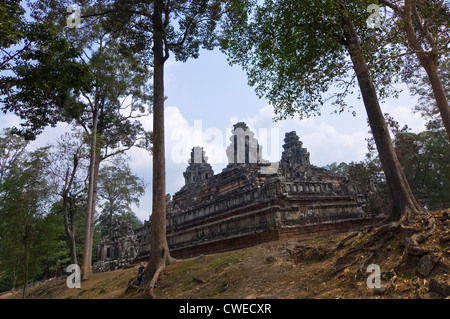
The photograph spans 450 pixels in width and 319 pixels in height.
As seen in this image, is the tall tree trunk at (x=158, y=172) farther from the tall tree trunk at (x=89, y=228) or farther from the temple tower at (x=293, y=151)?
the temple tower at (x=293, y=151)

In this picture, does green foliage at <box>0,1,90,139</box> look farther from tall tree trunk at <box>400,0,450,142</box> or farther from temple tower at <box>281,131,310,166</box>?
temple tower at <box>281,131,310,166</box>

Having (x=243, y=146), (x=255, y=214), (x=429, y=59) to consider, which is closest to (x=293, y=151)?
(x=243, y=146)

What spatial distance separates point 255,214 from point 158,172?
4864 mm

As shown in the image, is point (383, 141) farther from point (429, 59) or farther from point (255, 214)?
point (255, 214)

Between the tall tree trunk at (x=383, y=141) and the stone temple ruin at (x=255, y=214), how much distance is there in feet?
18.1

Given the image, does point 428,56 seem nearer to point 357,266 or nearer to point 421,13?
point 421,13

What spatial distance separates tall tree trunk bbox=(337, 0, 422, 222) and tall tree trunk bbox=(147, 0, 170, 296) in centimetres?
784

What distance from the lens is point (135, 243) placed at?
23.7 m

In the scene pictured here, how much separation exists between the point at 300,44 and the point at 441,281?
26.6ft

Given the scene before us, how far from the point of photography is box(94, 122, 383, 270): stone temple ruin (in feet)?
45.4

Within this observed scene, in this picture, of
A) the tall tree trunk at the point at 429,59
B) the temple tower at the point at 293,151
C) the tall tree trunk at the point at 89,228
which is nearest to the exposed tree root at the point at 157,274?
the tall tree trunk at the point at 89,228

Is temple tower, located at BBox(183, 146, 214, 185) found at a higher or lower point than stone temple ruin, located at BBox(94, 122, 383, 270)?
higher

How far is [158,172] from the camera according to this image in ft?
41.6

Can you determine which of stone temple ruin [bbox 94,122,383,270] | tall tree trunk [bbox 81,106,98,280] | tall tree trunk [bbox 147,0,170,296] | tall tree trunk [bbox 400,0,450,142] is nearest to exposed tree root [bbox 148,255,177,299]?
tall tree trunk [bbox 147,0,170,296]
